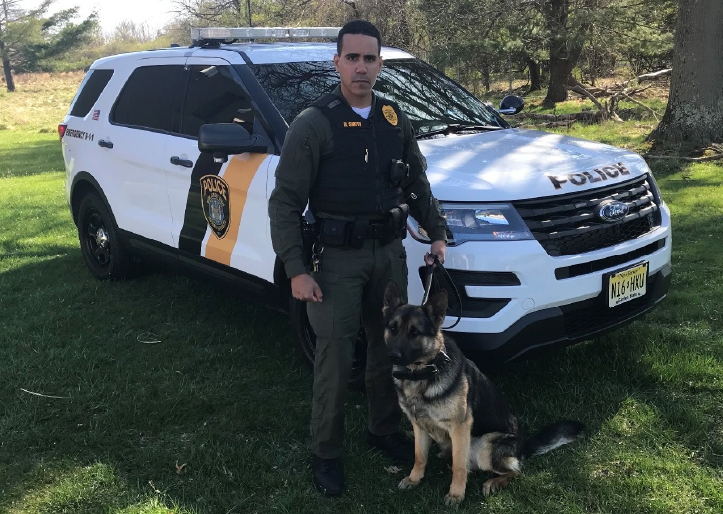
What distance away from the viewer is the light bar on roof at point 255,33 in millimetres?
4684

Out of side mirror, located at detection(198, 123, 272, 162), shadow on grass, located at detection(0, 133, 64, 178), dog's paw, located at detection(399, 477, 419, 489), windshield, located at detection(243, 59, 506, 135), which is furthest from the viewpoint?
shadow on grass, located at detection(0, 133, 64, 178)

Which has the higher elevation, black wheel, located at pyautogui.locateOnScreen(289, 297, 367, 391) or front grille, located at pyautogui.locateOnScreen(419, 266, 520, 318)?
front grille, located at pyautogui.locateOnScreen(419, 266, 520, 318)

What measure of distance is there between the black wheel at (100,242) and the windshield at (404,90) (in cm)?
215

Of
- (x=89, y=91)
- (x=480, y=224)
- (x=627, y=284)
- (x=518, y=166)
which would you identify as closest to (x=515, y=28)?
(x=89, y=91)

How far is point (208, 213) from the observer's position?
429 centimetres

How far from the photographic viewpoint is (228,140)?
12.0 ft

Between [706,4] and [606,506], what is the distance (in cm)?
877

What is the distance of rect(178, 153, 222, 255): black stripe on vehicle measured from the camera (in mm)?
4227

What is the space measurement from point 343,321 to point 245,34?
273cm

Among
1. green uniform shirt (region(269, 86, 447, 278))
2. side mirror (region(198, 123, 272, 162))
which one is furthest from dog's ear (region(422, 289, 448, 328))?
side mirror (region(198, 123, 272, 162))

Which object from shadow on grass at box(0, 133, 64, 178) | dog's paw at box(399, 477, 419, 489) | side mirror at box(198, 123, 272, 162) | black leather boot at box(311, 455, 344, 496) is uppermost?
side mirror at box(198, 123, 272, 162)

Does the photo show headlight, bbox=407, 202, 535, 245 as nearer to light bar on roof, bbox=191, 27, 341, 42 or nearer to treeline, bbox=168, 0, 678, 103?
light bar on roof, bbox=191, 27, 341, 42

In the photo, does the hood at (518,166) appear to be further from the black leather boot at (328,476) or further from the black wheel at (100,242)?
the black wheel at (100,242)

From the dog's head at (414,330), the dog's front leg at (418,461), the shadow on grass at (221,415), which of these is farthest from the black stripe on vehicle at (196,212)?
the dog's front leg at (418,461)
